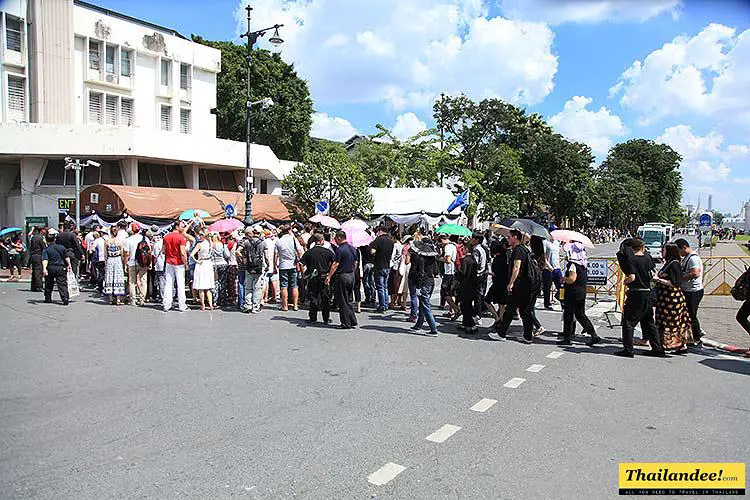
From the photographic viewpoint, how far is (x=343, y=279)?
10.7 metres

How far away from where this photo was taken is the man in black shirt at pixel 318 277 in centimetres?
1086

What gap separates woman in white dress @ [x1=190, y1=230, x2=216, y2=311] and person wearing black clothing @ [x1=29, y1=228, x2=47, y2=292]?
571 centimetres

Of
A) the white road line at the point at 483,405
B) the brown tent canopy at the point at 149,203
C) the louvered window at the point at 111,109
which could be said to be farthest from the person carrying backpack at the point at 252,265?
the louvered window at the point at 111,109

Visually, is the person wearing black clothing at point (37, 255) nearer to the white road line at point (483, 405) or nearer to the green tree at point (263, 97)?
the white road line at point (483, 405)

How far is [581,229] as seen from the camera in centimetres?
6950

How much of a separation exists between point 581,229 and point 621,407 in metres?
67.4

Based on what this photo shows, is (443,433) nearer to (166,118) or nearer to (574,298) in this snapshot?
(574,298)

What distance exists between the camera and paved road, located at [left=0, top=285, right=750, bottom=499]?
4.25 metres

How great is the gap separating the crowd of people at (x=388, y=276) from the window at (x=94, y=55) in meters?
19.3

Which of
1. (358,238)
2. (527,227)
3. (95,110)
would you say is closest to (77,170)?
(95,110)

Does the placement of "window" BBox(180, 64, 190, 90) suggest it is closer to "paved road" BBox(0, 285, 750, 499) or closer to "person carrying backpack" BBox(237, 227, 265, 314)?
"person carrying backpack" BBox(237, 227, 265, 314)

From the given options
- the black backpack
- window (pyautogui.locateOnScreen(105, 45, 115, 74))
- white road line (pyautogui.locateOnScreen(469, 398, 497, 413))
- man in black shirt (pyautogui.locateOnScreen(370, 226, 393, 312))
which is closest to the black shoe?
the black backpack

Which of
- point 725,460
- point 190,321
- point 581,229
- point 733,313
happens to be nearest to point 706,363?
point 725,460

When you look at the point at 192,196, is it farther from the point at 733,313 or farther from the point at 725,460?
the point at 725,460
